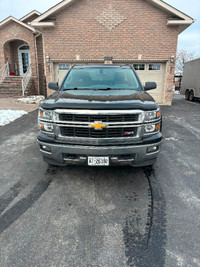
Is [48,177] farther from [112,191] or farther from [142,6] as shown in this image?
[142,6]

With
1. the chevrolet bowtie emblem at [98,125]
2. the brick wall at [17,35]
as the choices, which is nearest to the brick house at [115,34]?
the brick wall at [17,35]

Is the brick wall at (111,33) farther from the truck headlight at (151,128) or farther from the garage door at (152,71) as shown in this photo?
the truck headlight at (151,128)

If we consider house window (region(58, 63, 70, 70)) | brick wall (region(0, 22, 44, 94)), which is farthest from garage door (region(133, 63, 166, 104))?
brick wall (region(0, 22, 44, 94))

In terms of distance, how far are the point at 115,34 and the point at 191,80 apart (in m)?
7.22

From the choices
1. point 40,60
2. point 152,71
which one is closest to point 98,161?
point 152,71

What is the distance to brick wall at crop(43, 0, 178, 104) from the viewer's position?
37.6ft

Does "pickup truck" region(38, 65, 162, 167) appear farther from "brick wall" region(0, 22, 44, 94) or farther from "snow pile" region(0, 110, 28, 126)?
"brick wall" region(0, 22, 44, 94)

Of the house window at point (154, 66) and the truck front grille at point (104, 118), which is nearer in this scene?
the truck front grille at point (104, 118)

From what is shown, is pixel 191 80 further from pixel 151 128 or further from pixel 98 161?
pixel 98 161

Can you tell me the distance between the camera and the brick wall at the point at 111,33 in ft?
37.6

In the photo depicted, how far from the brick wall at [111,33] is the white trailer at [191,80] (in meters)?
3.08

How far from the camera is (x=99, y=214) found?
2.61 m

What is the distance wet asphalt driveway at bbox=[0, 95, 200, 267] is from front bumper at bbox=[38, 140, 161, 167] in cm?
55

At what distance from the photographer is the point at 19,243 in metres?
2.14
